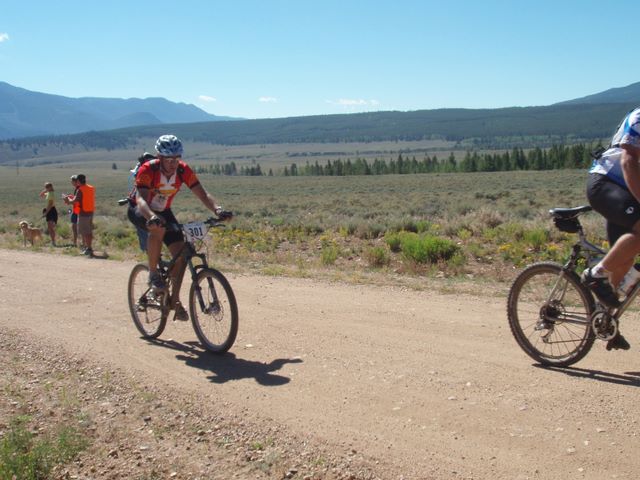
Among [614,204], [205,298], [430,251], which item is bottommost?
[430,251]

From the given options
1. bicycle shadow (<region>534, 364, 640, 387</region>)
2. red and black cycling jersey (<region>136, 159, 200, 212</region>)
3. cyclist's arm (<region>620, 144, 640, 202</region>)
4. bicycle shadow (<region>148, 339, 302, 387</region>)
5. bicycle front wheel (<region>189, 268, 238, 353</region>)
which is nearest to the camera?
cyclist's arm (<region>620, 144, 640, 202</region>)

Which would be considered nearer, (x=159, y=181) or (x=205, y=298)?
(x=205, y=298)

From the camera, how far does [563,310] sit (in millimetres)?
5535

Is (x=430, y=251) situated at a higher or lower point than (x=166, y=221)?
lower

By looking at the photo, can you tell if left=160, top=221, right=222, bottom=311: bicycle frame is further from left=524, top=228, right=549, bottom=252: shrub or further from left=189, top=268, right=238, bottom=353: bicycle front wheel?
left=524, top=228, right=549, bottom=252: shrub

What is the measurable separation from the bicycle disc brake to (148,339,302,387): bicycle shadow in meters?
2.48

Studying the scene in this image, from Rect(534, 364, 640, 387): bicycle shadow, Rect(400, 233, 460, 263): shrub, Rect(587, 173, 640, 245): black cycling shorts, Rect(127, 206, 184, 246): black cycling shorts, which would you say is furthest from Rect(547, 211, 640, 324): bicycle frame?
Rect(400, 233, 460, 263): shrub

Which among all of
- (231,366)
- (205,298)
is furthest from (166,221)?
(231,366)

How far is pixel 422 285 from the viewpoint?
964 cm

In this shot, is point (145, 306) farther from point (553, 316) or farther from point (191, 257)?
point (553, 316)

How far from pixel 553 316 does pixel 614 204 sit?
112 centimetres

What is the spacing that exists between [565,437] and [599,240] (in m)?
10.2

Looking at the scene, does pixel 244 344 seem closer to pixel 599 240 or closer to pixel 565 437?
pixel 565 437

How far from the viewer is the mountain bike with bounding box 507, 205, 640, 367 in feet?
17.1
